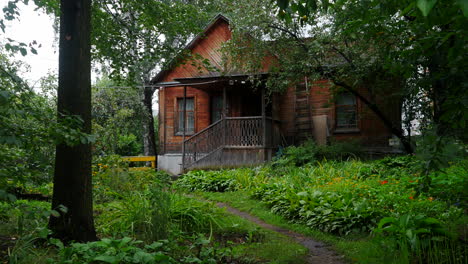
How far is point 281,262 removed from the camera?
13.1ft

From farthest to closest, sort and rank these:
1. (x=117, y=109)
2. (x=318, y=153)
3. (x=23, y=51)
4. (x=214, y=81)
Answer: (x=117, y=109) → (x=214, y=81) → (x=318, y=153) → (x=23, y=51)

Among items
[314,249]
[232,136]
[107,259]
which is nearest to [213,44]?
[232,136]

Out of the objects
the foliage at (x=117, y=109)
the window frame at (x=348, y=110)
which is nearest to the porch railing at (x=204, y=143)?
the foliage at (x=117, y=109)

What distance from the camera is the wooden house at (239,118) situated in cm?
1398

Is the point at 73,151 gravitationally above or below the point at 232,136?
below

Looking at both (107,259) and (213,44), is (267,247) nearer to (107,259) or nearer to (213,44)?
(107,259)

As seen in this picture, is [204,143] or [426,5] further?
[204,143]

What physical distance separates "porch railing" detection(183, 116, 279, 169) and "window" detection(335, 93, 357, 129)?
8.73ft

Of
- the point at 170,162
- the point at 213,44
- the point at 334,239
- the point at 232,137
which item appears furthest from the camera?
the point at 170,162

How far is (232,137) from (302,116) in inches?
139

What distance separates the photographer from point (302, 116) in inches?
624

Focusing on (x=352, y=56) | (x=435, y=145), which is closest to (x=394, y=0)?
(x=435, y=145)

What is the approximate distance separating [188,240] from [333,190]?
327 centimetres

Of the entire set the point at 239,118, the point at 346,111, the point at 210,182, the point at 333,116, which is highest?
the point at 346,111
